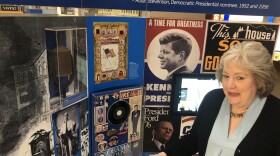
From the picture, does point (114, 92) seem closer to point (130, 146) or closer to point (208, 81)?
point (130, 146)

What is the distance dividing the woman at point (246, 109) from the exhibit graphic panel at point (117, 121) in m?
0.56

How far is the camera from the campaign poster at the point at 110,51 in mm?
1655

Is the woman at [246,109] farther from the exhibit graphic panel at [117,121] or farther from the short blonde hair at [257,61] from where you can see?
the exhibit graphic panel at [117,121]

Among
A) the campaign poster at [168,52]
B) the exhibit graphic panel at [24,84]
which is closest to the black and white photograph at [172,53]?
the campaign poster at [168,52]

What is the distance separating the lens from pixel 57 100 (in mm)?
1435

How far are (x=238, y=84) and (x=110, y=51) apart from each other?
2.67 feet

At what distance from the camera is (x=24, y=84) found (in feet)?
4.06

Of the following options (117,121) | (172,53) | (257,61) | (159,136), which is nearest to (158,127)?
(159,136)

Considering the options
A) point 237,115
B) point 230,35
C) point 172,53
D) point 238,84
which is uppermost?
point 230,35

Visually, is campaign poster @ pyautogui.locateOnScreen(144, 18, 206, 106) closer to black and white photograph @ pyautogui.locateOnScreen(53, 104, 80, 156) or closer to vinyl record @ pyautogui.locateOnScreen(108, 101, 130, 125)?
vinyl record @ pyautogui.locateOnScreen(108, 101, 130, 125)

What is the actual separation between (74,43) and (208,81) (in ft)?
3.69

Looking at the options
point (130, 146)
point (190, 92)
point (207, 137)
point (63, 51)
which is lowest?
point (130, 146)

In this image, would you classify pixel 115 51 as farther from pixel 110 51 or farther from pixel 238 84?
pixel 238 84

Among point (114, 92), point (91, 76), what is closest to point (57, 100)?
point (91, 76)
